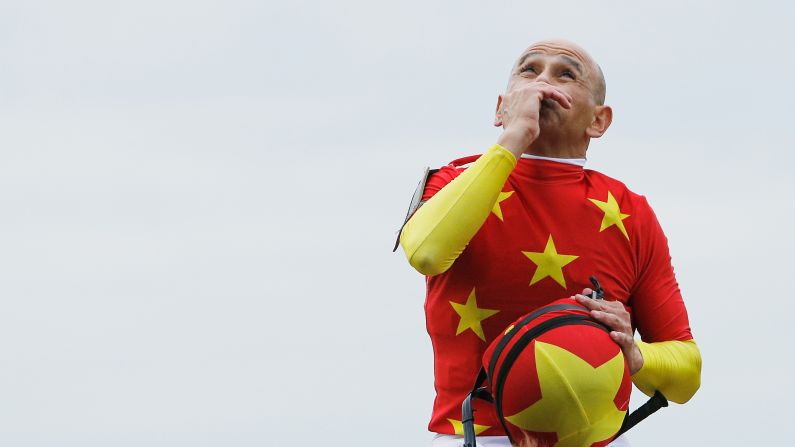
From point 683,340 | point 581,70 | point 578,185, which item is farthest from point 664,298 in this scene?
point 581,70

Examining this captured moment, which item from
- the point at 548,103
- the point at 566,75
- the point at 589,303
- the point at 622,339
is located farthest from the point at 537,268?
the point at 566,75

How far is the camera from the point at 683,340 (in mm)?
7402

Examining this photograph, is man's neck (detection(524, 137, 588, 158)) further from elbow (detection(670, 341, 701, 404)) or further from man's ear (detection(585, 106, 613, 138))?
elbow (detection(670, 341, 701, 404))

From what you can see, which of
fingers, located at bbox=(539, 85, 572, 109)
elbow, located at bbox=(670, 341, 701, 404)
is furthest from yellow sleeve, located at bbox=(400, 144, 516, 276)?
elbow, located at bbox=(670, 341, 701, 404)

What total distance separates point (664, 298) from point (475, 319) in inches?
40.7

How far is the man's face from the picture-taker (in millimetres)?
7398

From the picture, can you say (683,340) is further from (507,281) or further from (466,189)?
(466,189)

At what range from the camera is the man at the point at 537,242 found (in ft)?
22.6

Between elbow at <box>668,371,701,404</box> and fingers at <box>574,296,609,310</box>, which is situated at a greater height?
fingers at <box>574,296,609,310</box>

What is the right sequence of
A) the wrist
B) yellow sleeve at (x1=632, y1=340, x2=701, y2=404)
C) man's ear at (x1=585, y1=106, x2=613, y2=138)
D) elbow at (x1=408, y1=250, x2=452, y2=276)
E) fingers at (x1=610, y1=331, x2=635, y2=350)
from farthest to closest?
1. man's ear at (x1=585, y1=106, x2=613, y2=138)
2. yellow sleeve at (x1=632, y1=340, x2=701, y2=404)
3. the wrist
4. elbow at (x1=408, y1=250, x2=452, y2=276)
5. fingers at (x1=610, y1=331, x2=635, y2=350)

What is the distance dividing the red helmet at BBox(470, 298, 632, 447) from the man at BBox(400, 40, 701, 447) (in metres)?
0.42

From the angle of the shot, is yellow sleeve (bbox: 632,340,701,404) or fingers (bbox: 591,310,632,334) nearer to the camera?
fingers (bbox: 591,310,632,334)

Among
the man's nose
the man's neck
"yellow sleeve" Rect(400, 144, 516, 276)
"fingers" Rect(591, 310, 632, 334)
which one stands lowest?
"fingers" Rect(591, 310, 632, 334)

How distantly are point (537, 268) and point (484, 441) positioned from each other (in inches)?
35.2
